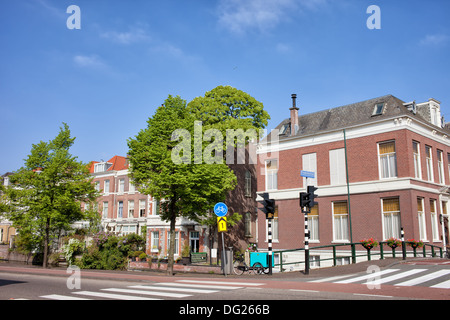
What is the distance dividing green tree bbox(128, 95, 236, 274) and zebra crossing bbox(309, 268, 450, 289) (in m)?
11.7

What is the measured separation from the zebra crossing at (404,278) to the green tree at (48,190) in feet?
79.2

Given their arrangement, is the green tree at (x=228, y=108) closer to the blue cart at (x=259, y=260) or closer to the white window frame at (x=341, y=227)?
the white window frame at (x=341, y=227)

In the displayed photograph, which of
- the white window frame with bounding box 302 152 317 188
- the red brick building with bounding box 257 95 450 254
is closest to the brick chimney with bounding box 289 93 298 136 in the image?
the red brick building with bounding box 257 95 450 254

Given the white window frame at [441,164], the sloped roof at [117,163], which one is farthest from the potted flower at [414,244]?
the sloped roof at [117,163]

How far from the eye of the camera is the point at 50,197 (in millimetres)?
31672

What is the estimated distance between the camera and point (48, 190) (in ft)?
103

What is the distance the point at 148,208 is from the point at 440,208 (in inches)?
1157

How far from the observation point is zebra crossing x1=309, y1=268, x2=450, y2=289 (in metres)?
12.0

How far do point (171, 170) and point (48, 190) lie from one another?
13.4 meters

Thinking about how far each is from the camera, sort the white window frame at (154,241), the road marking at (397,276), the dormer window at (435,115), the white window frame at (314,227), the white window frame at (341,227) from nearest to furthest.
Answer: the road marking at (397,276) → the white window frame at (341,227) → the dormer window at (435,115) → the white window frame at (314,227) → the white window frame at (154,241)

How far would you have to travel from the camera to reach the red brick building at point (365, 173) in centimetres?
2467

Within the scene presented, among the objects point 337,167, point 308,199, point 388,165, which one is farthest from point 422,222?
point 308,199

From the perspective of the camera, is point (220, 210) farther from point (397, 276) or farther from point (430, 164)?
point (430, 164)

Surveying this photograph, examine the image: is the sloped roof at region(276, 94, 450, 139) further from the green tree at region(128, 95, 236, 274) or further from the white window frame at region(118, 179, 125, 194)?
the white window frame at region(118, 179, 125, 194)
